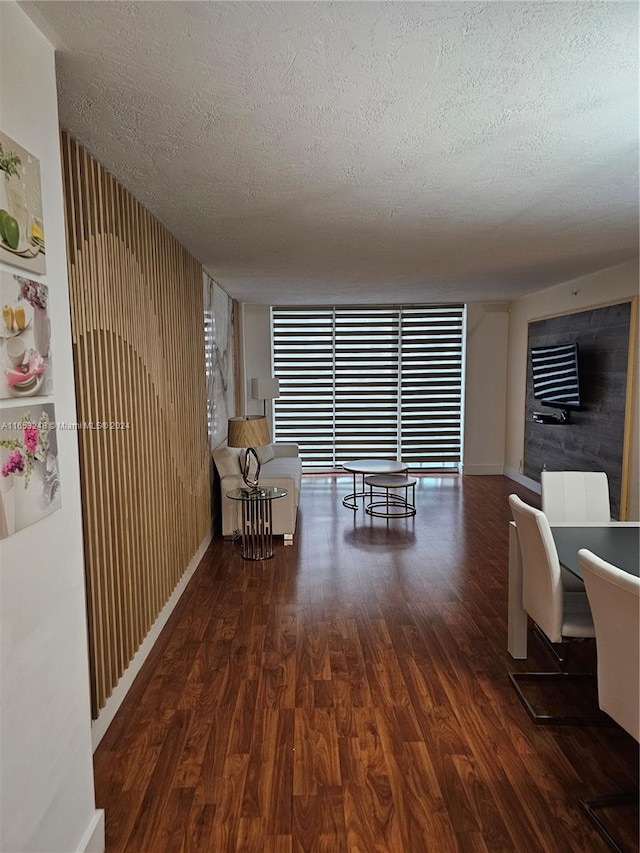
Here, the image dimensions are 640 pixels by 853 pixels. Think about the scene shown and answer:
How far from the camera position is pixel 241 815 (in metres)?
1.96

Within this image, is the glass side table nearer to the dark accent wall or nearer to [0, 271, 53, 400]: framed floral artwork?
the dark accent wall

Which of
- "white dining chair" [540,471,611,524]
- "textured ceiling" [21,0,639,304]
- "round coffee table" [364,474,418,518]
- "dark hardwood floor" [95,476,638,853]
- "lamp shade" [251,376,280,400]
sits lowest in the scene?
"dark hardwood floor" [95,476,638,853]

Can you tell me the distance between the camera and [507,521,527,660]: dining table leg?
294 centimetres

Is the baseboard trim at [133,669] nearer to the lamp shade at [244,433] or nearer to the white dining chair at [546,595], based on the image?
the lamp shade at [244,433]

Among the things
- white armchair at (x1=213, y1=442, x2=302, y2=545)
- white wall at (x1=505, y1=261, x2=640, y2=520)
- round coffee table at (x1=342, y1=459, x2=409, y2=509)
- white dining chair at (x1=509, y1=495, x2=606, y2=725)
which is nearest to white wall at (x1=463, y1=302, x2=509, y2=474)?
white wall at (x1=505, y1=261, x2=640, y2=520)

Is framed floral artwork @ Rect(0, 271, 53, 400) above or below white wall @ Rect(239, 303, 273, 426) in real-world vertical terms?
below

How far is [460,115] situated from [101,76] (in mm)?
1222

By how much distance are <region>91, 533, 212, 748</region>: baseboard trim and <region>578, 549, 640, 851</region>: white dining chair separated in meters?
1.96

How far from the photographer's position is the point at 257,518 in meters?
4.92

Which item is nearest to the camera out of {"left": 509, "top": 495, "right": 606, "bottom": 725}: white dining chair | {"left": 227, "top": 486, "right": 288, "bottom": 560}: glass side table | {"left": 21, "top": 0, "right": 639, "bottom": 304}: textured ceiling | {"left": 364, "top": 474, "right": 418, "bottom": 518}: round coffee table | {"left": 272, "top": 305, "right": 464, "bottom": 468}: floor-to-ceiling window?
{"left": 21, "top": 0, "right": 639, "bottom": 304}: textured ceiling

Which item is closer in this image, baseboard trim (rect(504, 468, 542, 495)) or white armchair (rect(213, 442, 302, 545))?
white armchair (rect(213, 442, 302, 545))

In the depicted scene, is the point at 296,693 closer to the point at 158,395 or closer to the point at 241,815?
the point at 241,815

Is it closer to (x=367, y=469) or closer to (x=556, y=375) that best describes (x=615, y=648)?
(x=367, y=469)

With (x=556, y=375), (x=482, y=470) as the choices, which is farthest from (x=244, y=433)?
(x=482, y=470)
